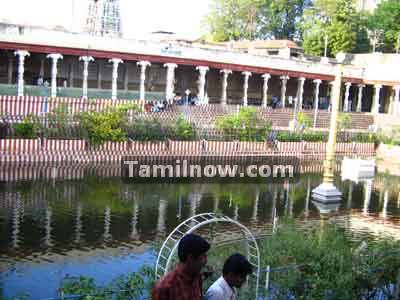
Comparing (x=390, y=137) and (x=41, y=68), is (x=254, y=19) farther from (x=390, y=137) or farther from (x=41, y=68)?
(x=41, y=68)

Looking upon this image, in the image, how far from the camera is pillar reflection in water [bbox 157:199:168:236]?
1522 centimetres

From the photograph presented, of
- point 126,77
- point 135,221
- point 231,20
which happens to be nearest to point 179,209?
point 135,221

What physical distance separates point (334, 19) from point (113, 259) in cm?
4407

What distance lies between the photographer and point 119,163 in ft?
82.1

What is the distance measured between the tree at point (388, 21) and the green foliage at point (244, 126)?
28272 millimetres

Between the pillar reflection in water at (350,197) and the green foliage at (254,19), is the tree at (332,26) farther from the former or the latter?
the pillar reflection in water at (350,197)

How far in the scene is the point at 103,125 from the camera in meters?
25.4

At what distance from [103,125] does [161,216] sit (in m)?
9.65

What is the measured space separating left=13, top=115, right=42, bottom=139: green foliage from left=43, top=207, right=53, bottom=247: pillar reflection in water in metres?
8.25

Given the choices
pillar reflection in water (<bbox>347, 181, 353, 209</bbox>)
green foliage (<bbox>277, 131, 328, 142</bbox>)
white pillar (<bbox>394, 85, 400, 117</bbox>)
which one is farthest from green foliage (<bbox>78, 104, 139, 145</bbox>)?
white pillar (<bbox>394, 85, 400, 117</bbox>)

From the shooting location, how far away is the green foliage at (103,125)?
25.2m

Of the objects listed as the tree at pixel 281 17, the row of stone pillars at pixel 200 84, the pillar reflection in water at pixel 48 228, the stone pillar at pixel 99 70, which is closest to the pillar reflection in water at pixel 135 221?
the pillar reflection in water at pixel 48 228

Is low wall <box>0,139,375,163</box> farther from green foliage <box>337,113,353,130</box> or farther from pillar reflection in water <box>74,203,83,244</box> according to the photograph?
pillar reflection in water <box>74,203,83,244</box>

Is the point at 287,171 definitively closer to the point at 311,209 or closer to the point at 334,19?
the point at 311,209
